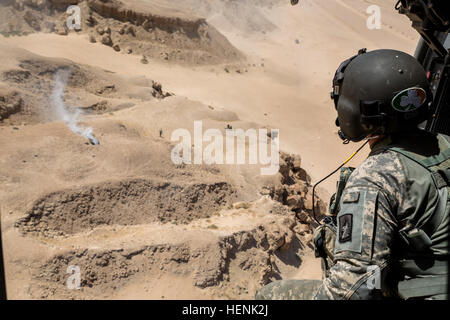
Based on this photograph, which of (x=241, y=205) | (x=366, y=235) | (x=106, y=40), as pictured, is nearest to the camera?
(x=366, y=235)

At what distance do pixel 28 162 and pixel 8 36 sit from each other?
11475 mm

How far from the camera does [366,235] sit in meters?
1.94

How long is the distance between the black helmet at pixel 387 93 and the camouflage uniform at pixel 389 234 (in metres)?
0.21

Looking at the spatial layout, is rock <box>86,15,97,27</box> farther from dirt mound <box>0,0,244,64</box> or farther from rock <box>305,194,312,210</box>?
rock <box>305,194,312,210</box>

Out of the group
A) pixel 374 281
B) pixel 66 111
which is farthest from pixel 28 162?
pixel 374 281

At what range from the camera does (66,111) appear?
764 centimetres

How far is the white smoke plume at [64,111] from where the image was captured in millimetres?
6017

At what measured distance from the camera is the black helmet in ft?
7.37

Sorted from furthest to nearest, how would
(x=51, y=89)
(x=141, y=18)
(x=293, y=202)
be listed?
(x=141, y=18)
(x=51, y=89)
(x=293, y=202)

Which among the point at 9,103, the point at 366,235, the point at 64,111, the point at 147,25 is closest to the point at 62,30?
the point at 147,25

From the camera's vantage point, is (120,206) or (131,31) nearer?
(120,206)

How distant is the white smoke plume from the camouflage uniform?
444 cm

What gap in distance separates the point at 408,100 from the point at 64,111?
258 inches

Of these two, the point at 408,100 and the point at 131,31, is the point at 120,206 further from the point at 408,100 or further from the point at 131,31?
the point at 131,31
